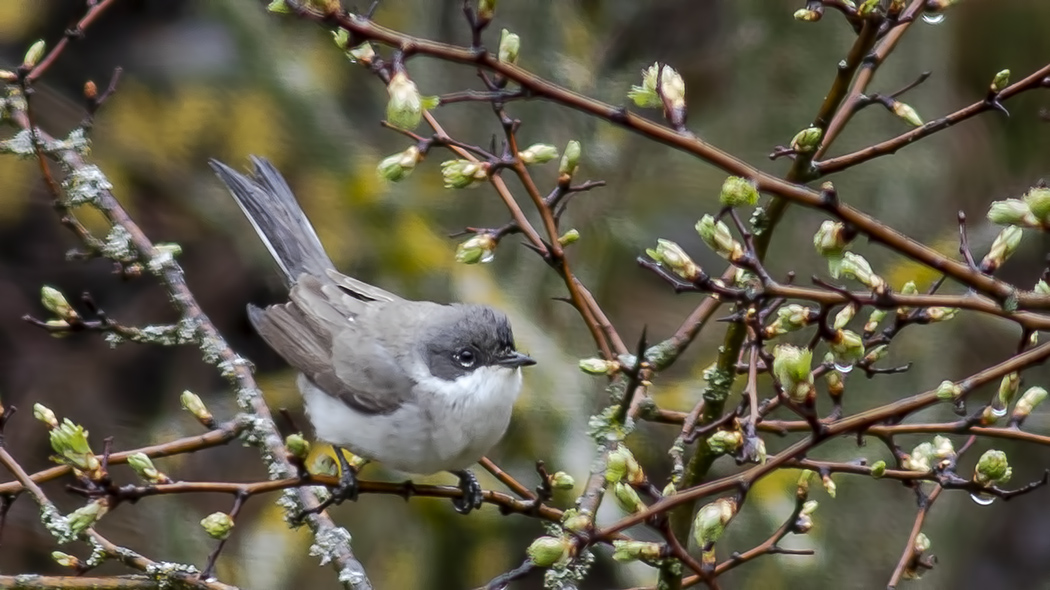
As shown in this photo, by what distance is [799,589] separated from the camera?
190 inches

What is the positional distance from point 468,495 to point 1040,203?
2115 millimetres

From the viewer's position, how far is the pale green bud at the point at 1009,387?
2.13 meters

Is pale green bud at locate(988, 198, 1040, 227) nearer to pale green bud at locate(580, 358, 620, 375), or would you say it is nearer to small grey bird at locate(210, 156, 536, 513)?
pale green bud at locate(580, 358, 620, 375)

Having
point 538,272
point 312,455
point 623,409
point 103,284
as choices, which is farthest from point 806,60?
point 103,284

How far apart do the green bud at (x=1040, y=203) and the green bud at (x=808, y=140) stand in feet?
1.57

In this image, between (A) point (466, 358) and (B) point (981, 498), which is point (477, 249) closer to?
(B) point (981, 498)

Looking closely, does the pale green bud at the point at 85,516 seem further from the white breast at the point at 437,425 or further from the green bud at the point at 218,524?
the white breast at the point at 437,425

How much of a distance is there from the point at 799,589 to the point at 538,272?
1.93 m

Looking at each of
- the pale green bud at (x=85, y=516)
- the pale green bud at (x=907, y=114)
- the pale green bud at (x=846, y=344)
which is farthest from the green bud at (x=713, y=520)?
the pale green bud at (x=85, y=516)

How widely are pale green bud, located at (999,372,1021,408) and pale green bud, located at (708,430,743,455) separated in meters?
0.53

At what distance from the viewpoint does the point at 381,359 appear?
412cm

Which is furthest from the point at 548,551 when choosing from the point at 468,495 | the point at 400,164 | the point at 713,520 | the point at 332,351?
the point at 332,351

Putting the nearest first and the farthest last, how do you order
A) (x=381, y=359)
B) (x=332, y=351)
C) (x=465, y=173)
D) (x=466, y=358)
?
(x=465, y=173) → (x=466, y=358) → (x=381, y=359) → (x=332, y=351)

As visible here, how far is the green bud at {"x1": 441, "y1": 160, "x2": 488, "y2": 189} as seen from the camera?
2293mm
